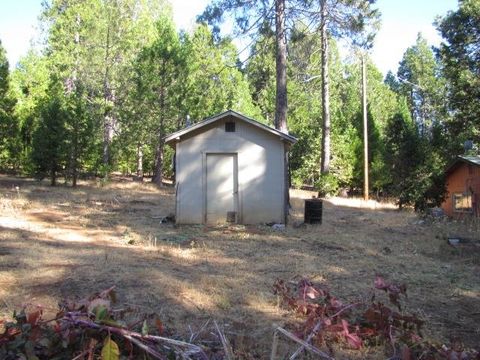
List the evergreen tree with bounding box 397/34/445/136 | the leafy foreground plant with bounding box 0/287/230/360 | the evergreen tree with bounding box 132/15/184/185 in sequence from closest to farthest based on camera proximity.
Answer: the leafy foreground plant with bounding box 0/287/230/360 < the evergreen tree with bounding box 132/15/184/185 < the evergreen tree with bounding box 397/34/445/136

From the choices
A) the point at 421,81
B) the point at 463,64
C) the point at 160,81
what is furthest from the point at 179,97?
the point at 421,81

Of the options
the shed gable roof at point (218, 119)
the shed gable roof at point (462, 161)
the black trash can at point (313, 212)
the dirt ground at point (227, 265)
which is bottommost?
the dirt ground at point (227, 265)

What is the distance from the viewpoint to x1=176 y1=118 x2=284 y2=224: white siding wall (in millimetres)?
13289

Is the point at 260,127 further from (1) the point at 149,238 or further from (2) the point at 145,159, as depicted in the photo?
(2) the point at 145,159

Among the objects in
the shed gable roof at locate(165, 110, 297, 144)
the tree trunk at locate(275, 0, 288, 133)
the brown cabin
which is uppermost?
the tree trunk at locate(275, 0, 288, 133)

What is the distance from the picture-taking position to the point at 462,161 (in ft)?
63.8

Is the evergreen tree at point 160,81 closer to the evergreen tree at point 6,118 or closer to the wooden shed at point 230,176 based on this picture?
the evergreen tree at point 6,118

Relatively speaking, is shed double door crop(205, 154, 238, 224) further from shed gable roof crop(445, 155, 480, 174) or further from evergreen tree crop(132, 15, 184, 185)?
evergreen tree crop(132, 15, 184, 185)

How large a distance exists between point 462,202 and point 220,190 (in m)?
11.8

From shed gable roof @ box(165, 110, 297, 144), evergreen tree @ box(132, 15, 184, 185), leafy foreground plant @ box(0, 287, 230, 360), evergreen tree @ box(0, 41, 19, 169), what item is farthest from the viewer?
evergreen tree @ box(0, 41, 19, 169)

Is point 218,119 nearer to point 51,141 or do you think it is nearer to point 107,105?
point 51,141

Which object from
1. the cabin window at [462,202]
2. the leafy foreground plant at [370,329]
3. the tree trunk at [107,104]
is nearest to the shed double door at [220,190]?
the leafy foreground plant at [370,329]

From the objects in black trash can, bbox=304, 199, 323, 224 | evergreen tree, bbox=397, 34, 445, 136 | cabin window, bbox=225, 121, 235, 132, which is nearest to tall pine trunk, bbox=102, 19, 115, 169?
cabin window, bbox=225, 121, 235, 132

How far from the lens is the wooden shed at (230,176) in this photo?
43.6 feet
